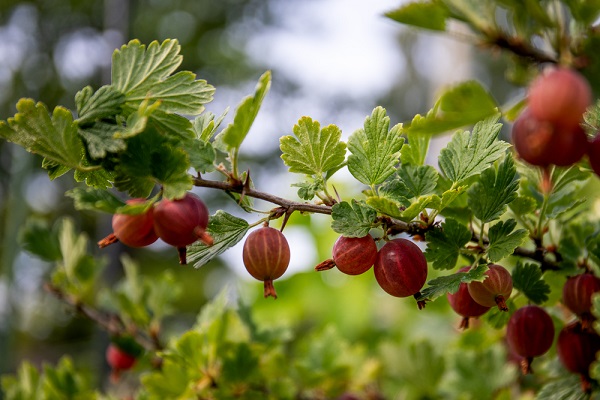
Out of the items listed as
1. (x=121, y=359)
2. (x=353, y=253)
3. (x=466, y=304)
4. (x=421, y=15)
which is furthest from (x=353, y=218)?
(x=121, y=359)

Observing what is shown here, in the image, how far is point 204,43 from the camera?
6840mm

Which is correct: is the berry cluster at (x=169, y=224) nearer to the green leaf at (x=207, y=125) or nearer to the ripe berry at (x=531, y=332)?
the green leaf at (x=207, y=125)

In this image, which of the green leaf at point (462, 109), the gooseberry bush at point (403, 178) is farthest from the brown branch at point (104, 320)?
the green leaf at point (462, 109)

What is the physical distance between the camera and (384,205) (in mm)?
422

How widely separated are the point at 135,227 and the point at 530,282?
35 cm

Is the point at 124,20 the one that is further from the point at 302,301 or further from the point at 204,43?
the point at 204,43

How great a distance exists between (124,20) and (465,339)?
2429 millimetres

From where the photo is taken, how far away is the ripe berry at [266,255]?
1.46ft

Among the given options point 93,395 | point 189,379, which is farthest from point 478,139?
point 93,395

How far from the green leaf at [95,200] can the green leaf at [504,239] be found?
0.97 ft

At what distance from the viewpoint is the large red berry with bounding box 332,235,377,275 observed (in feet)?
1.49

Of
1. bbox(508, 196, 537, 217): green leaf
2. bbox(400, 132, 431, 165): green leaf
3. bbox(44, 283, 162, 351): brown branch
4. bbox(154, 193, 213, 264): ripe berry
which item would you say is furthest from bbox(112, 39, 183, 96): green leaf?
bbox(44, 283, 162, 351): brown branch

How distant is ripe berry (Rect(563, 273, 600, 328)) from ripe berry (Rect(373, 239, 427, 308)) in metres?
0.15

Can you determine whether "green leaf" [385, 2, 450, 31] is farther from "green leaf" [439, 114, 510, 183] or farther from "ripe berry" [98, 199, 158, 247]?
"ripe berry" [98, 199, 158, 247]
